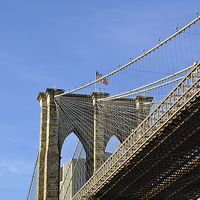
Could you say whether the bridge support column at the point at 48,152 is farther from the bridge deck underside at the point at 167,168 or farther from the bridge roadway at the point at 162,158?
the bridge deck underside at the point at 167,168

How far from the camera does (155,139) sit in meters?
26.0

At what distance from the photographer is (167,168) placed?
30047 mm

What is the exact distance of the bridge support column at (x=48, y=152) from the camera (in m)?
37.7

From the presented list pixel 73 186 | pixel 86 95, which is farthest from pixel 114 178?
pixel 73 186

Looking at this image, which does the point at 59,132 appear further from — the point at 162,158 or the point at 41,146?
the point at 162,158

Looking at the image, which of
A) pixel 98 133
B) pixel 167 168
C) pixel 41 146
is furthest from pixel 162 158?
pixel 41 146

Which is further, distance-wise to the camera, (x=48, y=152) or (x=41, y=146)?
(x=41, y=146)

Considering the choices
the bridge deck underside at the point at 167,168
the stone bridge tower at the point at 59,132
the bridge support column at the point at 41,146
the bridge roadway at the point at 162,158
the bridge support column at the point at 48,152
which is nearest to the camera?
the bridge roadway at the point at 162,158

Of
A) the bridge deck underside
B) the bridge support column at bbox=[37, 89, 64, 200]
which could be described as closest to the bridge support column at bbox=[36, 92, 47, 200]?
the bridge support column at bbox=[37, 89, 64, 200]

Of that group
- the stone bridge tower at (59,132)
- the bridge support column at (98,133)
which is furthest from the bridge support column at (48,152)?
the bridge support column at (98,133)

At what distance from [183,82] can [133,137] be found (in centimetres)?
633

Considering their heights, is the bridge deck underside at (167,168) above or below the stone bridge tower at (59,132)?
below

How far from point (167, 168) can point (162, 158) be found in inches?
74.8

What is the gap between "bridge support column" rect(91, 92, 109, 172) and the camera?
39.0m
